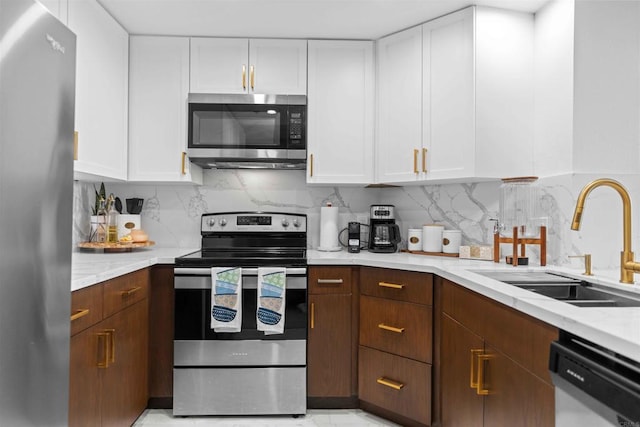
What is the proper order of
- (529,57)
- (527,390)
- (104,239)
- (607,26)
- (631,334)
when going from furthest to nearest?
(104,239), (529,57), (607,26), (527,390), (631,334)

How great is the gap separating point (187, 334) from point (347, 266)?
0.95 meters

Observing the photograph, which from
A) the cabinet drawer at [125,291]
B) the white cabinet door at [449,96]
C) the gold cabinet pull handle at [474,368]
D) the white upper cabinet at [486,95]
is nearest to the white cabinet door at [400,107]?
the white cabinet door at [449,96]

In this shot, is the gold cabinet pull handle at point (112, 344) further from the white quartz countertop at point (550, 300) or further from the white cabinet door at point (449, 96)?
the white cabinet door at point (449, 96)

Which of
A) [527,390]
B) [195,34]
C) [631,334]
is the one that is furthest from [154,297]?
[631,334]

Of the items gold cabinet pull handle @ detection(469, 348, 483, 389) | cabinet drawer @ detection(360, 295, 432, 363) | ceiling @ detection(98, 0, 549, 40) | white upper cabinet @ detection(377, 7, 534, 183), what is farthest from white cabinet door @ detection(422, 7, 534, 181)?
gold cabinet pull handle @ detection(469, 348, 483, 389)

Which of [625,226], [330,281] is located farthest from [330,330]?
[625,226]

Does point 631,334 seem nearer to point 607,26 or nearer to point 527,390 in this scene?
point 527,390

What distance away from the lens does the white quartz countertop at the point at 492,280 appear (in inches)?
37.7

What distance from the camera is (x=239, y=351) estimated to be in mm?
2385

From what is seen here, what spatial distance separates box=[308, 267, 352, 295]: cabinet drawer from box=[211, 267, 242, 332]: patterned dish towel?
0.41 metres

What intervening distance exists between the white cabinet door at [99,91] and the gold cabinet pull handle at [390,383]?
1.85 metres

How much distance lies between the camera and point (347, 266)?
244 cm

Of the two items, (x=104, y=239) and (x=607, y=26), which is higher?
(x=607, y=26)

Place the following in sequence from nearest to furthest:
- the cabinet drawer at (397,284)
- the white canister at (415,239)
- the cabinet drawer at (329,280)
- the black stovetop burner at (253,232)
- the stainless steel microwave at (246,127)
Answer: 1. the cabinet drawer at (397,284)
2. the cabinet drawer at (329,280)
3. the stainless steel microwave at (246,127)
4. the white canister at (415,239)
5. the black stovetop burner at (253,232)
